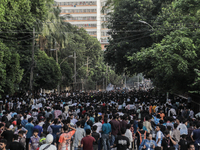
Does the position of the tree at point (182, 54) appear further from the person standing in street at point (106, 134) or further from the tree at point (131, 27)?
the tree at point (131, 27)

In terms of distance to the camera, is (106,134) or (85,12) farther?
(85,12)

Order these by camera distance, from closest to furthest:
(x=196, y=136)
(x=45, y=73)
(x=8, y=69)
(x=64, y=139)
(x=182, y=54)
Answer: (x=64, y=139)
(x=196, y=136)
(x=182, y=54)
(x=8, y=69)
(x=45, y=73)

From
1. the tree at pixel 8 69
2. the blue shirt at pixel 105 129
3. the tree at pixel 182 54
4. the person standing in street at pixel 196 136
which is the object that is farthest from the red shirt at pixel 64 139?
the tree at pixel 8 69

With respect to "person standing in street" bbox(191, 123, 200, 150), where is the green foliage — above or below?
above

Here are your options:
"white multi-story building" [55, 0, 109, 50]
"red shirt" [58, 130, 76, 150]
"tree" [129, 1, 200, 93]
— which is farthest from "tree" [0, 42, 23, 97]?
"white multi-story building" [55, 0, 109, 50]

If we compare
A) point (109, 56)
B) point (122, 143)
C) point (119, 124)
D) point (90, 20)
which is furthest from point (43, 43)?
point (90, 20)

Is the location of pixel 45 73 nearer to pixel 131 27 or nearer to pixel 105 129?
pixel 131 27

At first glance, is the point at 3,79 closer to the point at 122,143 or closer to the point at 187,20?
the point at 187,20

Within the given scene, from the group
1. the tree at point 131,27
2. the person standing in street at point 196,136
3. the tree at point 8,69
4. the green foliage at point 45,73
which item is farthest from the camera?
the green foliage at point 45,73

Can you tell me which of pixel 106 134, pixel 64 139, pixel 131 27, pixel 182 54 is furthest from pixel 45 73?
pixel 64 139

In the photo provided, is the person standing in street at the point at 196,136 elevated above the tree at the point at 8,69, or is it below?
below

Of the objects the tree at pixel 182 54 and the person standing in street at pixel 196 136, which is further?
the tree at pixel 182 54

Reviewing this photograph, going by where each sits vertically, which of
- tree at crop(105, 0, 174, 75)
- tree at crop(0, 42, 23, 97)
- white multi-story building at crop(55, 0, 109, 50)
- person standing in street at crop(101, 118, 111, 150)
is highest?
white multi-story building at crop(55, 0, 109, 50)

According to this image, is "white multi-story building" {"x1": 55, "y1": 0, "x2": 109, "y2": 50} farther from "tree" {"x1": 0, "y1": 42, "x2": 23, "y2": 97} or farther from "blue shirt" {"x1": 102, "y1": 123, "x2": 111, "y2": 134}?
"blue shirt" {"x1": 102, "y1": 123, "x2": 111, "y2": 134}
